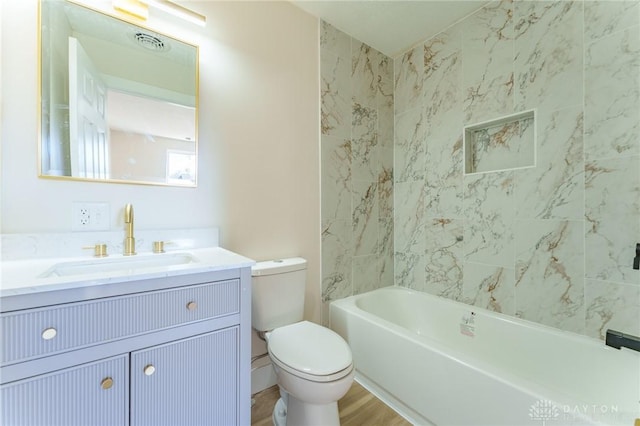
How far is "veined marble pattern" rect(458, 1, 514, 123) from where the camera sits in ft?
5.49

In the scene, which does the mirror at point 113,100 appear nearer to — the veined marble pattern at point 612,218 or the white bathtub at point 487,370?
the white bathtub at point 487,370

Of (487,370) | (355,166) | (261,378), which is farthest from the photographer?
(355,166)

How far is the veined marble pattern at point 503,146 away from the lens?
169 centimetres

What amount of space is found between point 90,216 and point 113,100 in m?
0.54

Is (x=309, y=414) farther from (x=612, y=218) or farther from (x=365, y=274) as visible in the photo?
(x=612, y=218)

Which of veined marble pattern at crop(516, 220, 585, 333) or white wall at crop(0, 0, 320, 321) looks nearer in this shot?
white wall at crop(0, 0, 320, 321)

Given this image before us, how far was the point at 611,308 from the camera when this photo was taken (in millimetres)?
1316

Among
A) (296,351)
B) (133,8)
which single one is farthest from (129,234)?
(133,8)

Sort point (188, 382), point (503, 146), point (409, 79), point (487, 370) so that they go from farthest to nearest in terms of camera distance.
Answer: point (409, 79) < point (503, 146) < point (487, 370) < point (188, 382)

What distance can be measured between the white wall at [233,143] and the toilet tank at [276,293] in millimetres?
209

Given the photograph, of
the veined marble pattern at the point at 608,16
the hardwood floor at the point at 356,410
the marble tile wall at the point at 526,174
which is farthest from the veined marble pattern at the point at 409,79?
the hardwood floor at the point at 356,410

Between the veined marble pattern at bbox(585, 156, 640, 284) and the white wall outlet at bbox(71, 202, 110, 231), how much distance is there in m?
2.37

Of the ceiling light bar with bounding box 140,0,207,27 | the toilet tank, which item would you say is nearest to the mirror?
A: the ceiling light bar with bounding box 140,0,207,27

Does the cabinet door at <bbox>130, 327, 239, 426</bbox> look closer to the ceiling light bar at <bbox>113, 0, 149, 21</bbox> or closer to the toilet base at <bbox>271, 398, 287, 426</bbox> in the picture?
the toilet base at <bbox>271, 398, 287, 426</bbox>
